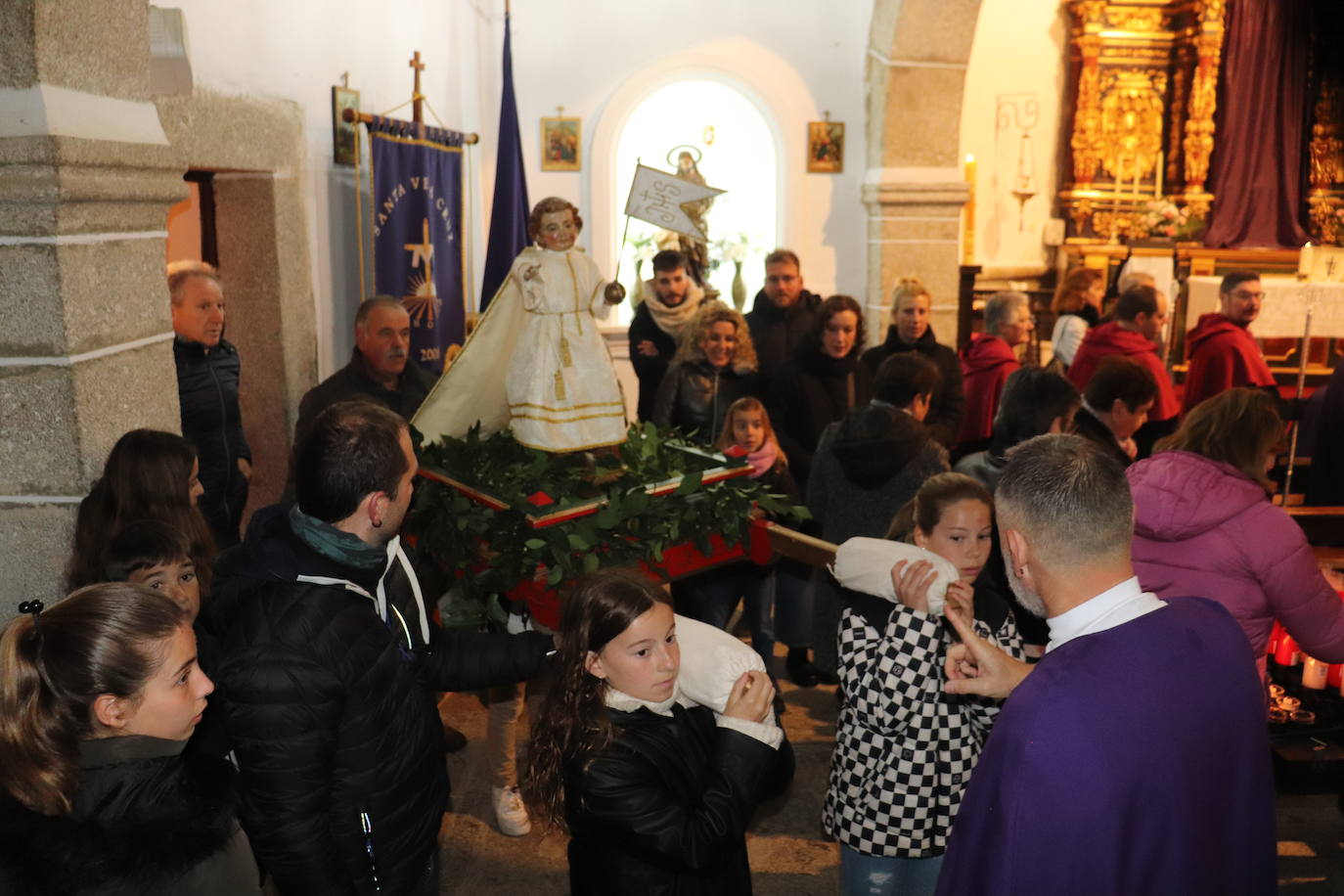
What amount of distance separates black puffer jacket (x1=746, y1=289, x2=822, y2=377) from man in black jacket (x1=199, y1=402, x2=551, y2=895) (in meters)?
Result: 4.08

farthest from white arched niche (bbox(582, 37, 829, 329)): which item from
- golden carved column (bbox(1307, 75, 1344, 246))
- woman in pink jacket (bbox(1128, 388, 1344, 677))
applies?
woman in pink jacket (bbox(1128, 388, 1344, 677))

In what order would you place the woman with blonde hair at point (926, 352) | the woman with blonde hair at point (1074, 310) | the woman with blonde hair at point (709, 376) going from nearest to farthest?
1. the woman with blonde hair at point (709, 376)
2. the woman with blonde hair at point (926, 352)
3. the woman with blonde hair at point (1074, 310)

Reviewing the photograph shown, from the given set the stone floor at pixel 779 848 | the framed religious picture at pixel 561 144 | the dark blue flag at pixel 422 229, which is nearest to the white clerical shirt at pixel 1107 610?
the stone floor at pixel 779 848

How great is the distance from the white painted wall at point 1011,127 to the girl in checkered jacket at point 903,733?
8.77 meters

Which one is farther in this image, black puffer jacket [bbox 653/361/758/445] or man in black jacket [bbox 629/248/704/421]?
man in black jacket [bbox 629/248/704/421]

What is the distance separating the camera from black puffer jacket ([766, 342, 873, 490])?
5.39m

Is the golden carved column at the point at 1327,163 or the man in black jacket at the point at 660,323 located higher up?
the golden carved column at the point at 1327,163

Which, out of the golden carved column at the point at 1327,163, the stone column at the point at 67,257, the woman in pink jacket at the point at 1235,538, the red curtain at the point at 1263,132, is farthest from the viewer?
the golden carved column at the point at 1327,163

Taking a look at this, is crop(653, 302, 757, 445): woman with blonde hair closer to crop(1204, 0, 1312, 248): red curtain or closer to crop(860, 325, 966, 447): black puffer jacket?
crop(860, 325, 966, 447): black puffer jacket

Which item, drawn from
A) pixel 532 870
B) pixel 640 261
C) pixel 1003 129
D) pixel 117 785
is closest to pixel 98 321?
pixel 117 785

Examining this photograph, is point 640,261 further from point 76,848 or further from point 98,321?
point 76,848

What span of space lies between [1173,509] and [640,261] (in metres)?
6.36

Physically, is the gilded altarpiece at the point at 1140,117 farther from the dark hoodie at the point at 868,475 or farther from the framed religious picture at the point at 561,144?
the dark hoodie at the point at 868,475

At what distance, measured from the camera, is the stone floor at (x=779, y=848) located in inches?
144
